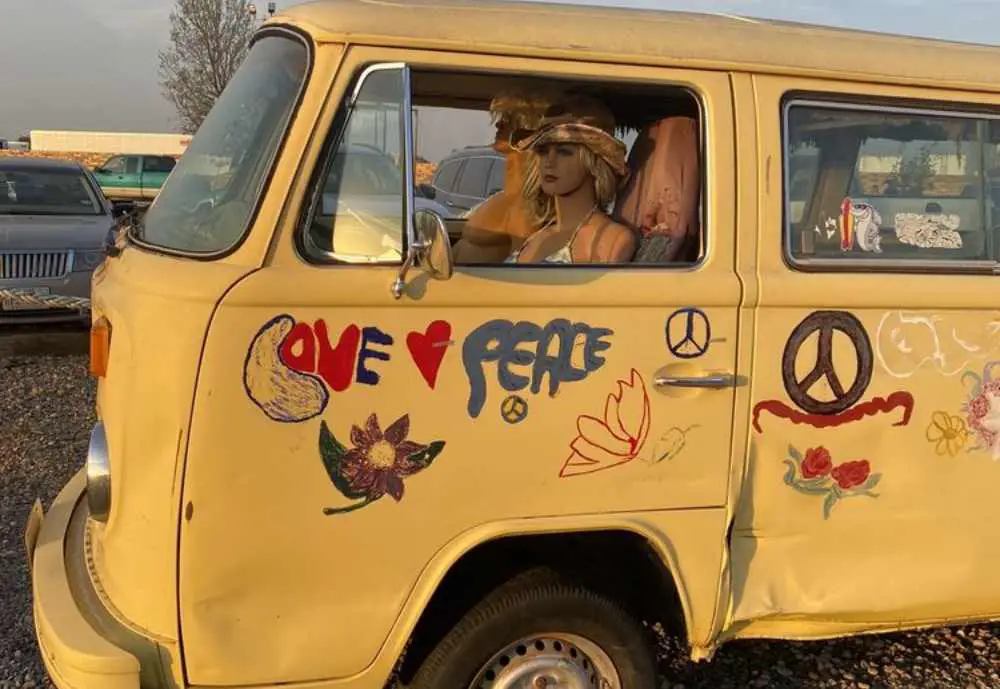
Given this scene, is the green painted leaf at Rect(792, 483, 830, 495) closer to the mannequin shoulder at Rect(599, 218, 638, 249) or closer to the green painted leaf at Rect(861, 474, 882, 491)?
the green painted leaf at Rect(861, 474, 882, 491)

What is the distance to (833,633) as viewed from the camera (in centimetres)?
303

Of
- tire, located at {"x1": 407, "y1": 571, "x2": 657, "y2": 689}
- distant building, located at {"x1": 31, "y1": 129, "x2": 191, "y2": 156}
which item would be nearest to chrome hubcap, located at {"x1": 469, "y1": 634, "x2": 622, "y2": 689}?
tire, located at {"x1": 407, "y1": 571, "x2": 657, "y2": 689}

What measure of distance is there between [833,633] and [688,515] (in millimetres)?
729

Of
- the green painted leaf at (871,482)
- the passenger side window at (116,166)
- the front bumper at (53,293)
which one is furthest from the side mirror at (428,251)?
the passenger side window at (116,166)

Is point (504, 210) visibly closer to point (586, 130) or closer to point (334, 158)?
point (586, 130)

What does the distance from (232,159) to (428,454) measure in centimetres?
102

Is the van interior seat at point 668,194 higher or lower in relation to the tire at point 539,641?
higher

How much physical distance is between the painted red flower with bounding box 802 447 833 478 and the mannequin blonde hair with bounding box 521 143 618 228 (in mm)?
1067

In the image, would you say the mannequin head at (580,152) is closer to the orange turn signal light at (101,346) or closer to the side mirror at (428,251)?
the side mirror at (428,251)

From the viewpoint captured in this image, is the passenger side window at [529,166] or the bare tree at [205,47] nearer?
the passenger side window at [529,166]

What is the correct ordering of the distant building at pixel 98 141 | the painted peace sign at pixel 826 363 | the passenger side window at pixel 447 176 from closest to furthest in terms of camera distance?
the painted peace sign at pixel 826 363
the passenger side window at pixel 447 176
the distant building at pixel 98 141

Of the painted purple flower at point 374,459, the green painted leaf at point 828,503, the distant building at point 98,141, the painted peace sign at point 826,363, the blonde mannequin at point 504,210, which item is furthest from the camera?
the distant building at point 98,141

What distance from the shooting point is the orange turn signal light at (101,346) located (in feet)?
9.02

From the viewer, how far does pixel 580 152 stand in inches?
125
